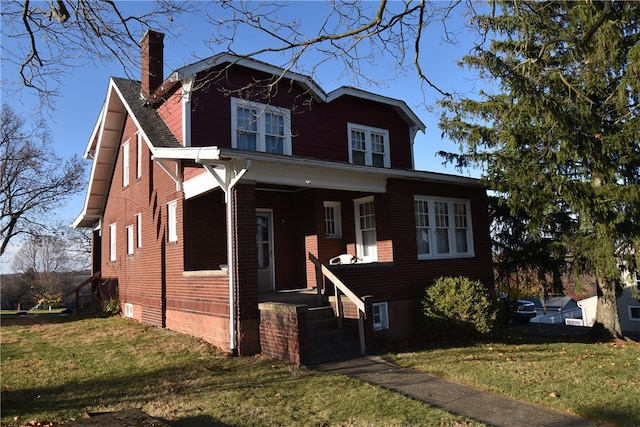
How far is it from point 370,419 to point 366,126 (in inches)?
458

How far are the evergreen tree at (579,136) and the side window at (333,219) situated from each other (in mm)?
4265

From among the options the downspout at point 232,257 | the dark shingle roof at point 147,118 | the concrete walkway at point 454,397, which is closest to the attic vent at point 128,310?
the dark shingle roof at point 147,118

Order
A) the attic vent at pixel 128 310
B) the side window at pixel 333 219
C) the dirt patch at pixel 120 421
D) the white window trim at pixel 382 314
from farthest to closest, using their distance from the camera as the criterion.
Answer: the attic vent at pixel 128 310
the side window at pixel 333 219
the white window trim at pixel 382 314
the dirt patch at pixel 120 421

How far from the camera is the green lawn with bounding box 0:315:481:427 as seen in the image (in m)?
5.92

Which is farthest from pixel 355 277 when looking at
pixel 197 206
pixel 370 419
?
pixel 370 419

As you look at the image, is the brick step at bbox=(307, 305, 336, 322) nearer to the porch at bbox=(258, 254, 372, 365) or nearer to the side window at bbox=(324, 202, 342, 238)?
the porch at bbox=(258, 254, 372, 365)

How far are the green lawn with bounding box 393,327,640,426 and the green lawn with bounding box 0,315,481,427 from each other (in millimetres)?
1756

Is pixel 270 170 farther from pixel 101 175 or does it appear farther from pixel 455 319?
pixel 101 175

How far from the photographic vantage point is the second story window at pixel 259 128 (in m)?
12.9

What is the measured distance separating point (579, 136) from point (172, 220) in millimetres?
10358

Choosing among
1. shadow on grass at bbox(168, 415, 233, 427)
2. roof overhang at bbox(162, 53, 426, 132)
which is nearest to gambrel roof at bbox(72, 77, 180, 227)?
roof overhang at bbox(162, 53, 426, 132)

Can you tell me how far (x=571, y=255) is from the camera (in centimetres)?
1405

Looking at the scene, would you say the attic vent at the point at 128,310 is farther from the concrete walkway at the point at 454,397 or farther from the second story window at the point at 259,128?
the concrete walkway at the point at 454,397

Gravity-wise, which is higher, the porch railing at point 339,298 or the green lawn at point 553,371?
the porch railing at point 339,298
